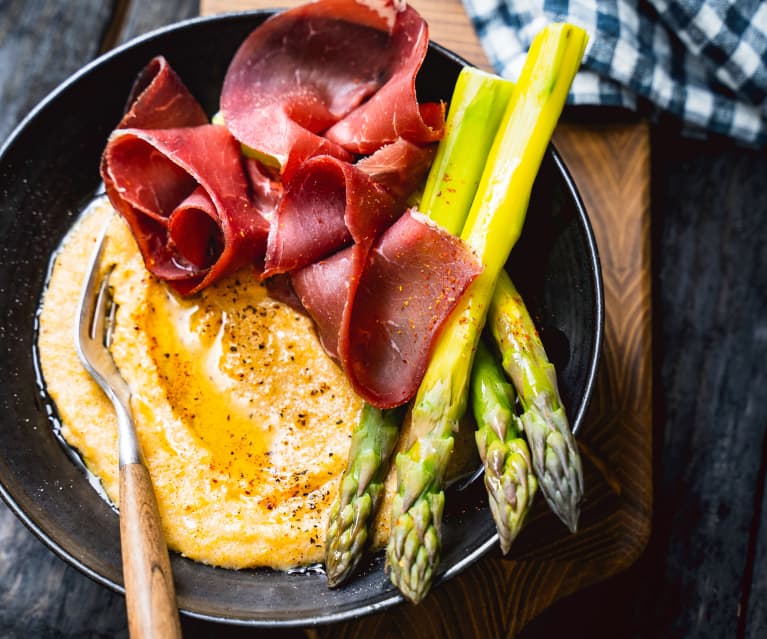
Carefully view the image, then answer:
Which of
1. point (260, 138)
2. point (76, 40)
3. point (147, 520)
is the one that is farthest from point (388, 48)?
point (147, 520)

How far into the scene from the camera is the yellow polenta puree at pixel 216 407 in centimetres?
230

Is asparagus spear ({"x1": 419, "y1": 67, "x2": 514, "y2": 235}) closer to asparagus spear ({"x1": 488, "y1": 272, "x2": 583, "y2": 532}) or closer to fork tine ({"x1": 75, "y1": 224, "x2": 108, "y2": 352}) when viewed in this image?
asparagus spear ({"x1": 488, "y1": 272, "x2": 583, "y2": 532})

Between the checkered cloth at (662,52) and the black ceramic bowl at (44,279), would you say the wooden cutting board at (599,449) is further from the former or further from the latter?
the black ceramic bowl at (44,279)

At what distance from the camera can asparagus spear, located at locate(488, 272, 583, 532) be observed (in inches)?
81.0

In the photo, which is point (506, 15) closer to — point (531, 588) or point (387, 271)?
point (387, 271)

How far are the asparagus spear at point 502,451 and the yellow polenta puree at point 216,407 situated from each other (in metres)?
0.42

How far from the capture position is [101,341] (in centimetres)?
251

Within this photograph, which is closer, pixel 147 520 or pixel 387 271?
pixel 147 520

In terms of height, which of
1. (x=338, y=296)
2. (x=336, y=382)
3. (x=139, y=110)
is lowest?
(x=336, y=382)

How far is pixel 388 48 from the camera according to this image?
2.55m

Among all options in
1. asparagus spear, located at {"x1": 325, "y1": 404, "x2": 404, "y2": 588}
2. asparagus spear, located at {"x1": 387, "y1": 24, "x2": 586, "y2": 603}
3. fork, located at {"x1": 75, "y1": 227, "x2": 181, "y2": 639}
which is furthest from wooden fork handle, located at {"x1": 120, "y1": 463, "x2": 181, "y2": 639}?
asparagus spear, located at {"x1": 387, "y1": 24, "x2": 586, "y2": 603}

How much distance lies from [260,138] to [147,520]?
3.92ft

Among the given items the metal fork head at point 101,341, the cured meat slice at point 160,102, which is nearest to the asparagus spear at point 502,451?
the metal fork head at point 101,341

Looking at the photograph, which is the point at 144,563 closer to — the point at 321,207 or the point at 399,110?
the point at 321,207
